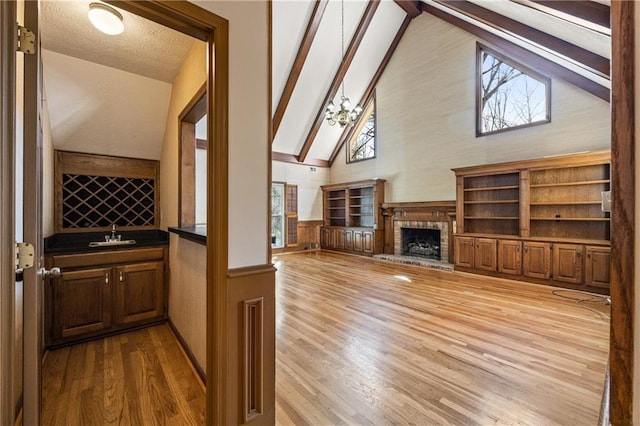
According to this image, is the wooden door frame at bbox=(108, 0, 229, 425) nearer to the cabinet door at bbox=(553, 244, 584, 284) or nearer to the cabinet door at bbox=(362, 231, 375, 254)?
the cabinet door at bbox=(553, 244, 584, 284)

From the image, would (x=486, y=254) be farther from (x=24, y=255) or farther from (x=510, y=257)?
(x=24, y=255)

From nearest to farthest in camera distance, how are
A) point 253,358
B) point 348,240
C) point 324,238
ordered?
point 253,358
point 348,240
point 324,238

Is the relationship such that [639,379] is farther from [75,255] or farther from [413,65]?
[413,65]

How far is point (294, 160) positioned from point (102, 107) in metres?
6.00

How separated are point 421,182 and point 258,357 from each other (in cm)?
615

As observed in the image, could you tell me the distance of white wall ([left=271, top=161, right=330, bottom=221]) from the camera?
28.1ft

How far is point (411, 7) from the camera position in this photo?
6.57 meters

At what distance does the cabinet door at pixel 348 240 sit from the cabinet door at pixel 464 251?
3.06m

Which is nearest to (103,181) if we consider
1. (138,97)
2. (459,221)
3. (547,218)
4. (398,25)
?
(138,97)

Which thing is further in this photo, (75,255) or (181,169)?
(181,169)

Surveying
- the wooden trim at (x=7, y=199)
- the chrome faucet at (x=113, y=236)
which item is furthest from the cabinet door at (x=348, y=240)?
the wooden trim at (x=7, y=199)

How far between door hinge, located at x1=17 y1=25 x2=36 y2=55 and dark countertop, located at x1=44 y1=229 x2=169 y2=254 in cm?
211

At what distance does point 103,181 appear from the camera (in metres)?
3.38

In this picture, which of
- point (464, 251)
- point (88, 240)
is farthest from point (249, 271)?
point (464, 251)
